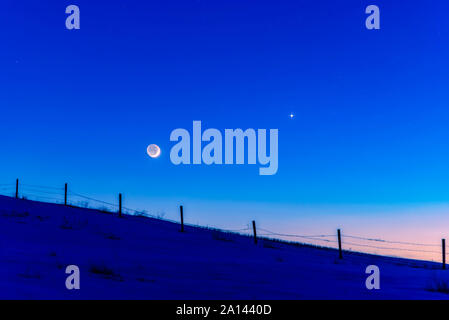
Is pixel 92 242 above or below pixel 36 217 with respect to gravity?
below
